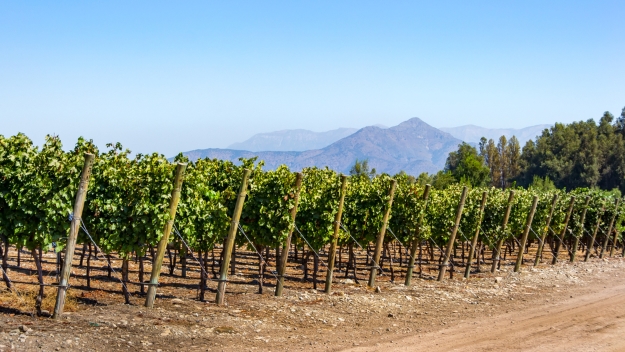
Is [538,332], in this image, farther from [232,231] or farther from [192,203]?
[192,203]

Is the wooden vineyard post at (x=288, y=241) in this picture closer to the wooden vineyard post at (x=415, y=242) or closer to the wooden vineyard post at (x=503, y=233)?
the wooden vineyard post at (x=415, y=242)

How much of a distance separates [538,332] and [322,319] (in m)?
4.46

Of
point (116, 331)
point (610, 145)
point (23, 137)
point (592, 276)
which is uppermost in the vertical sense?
point (610, 145)

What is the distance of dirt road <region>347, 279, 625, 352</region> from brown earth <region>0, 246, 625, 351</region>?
2 cm

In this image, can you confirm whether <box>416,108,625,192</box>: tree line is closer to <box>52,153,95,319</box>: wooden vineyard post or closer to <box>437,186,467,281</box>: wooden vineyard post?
<box>437,186,467,281</box>: wooden vineyard post

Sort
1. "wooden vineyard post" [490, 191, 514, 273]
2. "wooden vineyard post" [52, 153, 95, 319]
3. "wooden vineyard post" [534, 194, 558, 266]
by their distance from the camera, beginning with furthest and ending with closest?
"wooden vineyard post" [534, 194, 558, 266] → "wooden vineyard post" [490, 191, 514, 273] → "wooden vineyard post" [52, 153, 95, 319]

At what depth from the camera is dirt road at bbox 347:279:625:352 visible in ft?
37.0

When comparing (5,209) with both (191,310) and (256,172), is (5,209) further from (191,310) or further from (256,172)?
(256,172)

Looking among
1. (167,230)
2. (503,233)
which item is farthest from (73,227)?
(503,233)

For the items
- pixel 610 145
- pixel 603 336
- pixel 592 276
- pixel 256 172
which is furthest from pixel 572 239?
pixel 610 145

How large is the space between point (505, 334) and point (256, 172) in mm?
6994

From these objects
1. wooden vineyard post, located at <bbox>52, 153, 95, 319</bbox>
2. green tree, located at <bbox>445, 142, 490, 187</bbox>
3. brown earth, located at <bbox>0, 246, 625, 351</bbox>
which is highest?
green tree, located at <bbox>445, 142, 490, 187</bbox>

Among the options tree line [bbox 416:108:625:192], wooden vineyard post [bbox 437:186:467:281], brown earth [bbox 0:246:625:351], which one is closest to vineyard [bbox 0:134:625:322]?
brown earth [bbox 0:246:625:351]

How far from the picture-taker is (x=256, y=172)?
15547 millimetres
